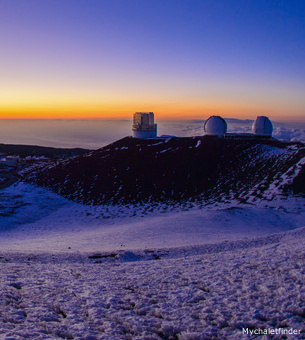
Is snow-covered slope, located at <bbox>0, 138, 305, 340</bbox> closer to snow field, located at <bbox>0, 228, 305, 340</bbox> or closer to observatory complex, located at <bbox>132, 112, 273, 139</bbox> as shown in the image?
snow field, located at <bbox>0, 228, 305, 340</bbox>

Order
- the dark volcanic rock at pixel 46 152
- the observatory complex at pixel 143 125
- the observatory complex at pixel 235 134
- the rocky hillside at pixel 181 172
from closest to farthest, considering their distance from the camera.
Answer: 1. the rocky hillside at pixel 181 172
2. the observatory complex at pixel 235 134
3. the observatory complex at pixel 143 125
4. the dark volcanic rock at pixel 46 152

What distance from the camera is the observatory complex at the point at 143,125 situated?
5436 cm

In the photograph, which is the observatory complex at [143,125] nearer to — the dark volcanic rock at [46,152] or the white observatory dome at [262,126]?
the white observatory dome at [262,126]

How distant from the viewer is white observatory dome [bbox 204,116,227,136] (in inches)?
2026

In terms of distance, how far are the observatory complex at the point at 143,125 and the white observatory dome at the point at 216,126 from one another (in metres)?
11.0

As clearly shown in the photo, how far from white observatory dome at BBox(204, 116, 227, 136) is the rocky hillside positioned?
4.60 metres

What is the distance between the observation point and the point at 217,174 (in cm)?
3641

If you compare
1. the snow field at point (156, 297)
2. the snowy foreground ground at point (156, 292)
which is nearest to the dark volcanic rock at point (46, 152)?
the snowy foreground ground at point (156, 292)

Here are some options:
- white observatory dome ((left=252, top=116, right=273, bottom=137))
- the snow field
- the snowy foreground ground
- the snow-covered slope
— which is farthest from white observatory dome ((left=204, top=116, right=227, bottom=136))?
the snow field

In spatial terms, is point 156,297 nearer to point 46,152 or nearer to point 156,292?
point 156,292

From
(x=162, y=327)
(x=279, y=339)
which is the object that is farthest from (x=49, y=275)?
(x=279, y=339)

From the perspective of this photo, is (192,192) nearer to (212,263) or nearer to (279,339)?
(212,263)

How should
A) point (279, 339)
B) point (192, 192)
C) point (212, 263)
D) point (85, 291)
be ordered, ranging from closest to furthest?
point (279, 339) < point (85, 291) < point (212, 263) < point (192, 192)

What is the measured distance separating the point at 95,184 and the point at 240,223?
2225 cm
